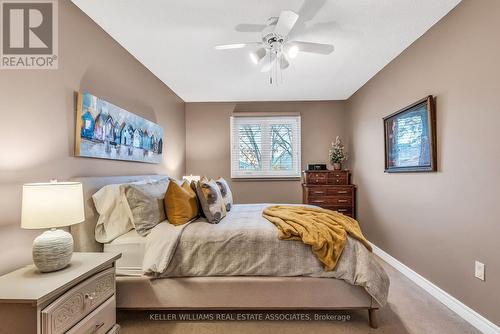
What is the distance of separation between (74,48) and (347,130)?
4068mm

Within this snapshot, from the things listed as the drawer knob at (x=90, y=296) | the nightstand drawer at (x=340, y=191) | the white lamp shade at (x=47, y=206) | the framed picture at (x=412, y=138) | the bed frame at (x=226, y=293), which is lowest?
the bed frame at (x=226, y=293)

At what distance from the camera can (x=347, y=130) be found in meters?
4.45

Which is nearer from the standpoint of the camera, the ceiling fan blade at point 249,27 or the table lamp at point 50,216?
the table lamp at point 50,216

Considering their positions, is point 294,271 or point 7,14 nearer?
Result: point 7,14

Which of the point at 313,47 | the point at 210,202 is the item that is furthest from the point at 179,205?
the point at 313,47

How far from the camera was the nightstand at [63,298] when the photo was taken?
109 centimetres

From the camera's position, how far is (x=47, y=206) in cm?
129

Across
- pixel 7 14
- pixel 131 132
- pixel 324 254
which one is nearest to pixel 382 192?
pixel 324 254

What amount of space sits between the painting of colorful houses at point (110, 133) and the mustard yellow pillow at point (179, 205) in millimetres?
737

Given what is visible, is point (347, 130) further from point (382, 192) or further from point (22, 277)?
point (22, 277)

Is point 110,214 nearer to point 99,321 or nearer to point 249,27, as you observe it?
point 99,321

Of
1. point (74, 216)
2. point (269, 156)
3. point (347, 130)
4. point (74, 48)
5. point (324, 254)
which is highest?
point (74, 48)

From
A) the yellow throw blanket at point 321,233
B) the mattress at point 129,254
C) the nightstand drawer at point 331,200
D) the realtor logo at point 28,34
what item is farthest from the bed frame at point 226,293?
the nightstand drawer at point 331,200

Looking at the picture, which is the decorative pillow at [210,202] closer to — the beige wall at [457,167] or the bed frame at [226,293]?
the bed frame at [226,293]
